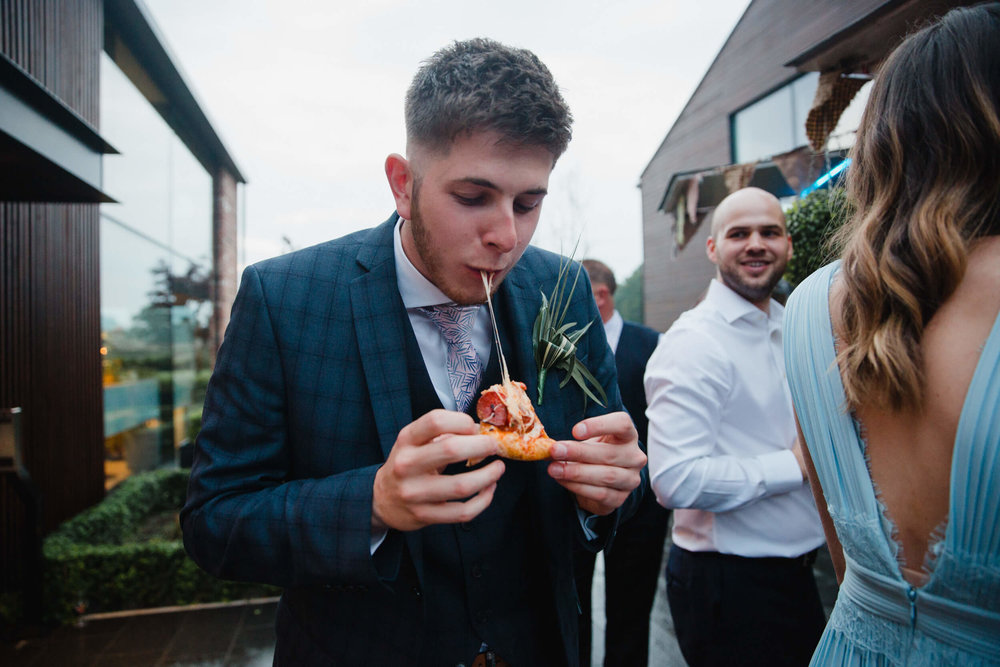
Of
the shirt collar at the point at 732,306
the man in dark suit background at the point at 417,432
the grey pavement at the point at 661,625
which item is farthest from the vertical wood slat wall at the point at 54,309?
the shirt collar at the point at 732,306

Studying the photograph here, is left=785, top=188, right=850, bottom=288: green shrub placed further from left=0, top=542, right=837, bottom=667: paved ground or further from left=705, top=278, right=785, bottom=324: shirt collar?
left=0, top=542, right=837, bottom=667: paved ground

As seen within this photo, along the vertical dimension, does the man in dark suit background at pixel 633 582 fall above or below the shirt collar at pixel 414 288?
below

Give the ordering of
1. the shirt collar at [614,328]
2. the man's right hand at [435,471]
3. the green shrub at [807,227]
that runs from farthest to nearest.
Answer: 1. the shirt collar at [614,328]
2. the green shrub at [807,227]
3. the man's right hand at [435,471]

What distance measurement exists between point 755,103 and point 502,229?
31.8 feet

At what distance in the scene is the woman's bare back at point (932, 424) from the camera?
1.13 metres

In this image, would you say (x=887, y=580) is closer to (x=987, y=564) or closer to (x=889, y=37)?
(x=987, y=564)

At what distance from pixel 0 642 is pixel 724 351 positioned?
6223 mm

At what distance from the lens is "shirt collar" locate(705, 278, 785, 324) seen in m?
2.59

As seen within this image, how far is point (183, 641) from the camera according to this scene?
468 cm

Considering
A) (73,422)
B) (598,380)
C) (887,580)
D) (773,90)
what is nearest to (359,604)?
(598,380)

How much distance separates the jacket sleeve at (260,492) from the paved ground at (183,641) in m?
3.68

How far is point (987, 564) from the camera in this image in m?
1.14

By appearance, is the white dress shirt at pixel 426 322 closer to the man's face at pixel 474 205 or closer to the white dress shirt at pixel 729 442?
the man's face at pixel 474 205

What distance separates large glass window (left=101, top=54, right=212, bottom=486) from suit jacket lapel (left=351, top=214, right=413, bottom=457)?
8.15 m
